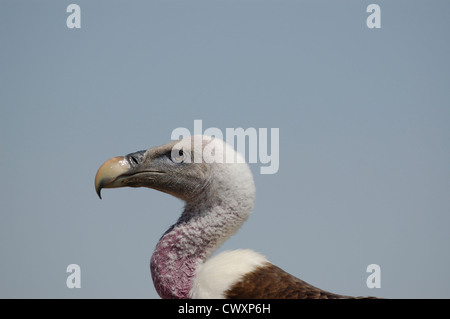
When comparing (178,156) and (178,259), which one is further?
(178,156)

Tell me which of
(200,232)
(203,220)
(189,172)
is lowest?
(200,232)

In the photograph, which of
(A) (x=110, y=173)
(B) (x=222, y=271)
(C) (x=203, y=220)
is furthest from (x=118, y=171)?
(B) (x=222, y=271)

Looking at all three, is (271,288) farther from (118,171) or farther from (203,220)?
(118,171)

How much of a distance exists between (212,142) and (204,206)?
26.5 inches

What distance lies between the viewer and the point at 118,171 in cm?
727

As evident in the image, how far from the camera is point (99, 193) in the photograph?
7305 mm

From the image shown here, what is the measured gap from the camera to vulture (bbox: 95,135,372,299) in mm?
6605

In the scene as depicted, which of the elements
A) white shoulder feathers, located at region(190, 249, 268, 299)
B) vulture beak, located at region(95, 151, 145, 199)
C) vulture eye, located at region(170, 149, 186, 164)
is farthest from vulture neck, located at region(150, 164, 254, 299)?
vulture beak, located at region(95, 151, 145, 199)

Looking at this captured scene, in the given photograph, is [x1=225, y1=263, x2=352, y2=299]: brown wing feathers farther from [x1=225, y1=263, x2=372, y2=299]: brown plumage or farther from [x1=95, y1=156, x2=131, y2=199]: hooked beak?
[x1=95, y1=156, x2=131, y2=199]: hooked beak

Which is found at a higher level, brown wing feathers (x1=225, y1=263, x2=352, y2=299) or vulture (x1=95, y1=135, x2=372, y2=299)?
vulture (x1=95, y1=135, x2=372, y2=299)

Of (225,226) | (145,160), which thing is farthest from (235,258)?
(145,160)

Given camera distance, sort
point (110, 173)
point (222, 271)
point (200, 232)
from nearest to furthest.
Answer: point (222, 271), point (200, 232), point (110, 173)

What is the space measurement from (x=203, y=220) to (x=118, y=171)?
101 cm
